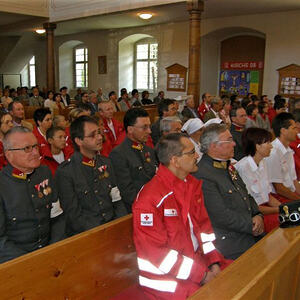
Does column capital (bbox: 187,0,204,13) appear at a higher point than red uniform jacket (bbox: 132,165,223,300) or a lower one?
higher

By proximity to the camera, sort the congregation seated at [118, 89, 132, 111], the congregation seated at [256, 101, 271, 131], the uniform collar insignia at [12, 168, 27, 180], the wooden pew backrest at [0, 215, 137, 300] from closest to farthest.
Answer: the wooden pew backrest at [0, 215, 137, 300]
the uniform collar insignia at [12, 168, 27, 180]
the congregation seated at [256, 101, 271, 131]
the congregation seated at [118, 89, 132, 111]

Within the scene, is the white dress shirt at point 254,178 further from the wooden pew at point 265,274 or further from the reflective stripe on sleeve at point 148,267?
the reflective stripe on sleeve at point 148,267

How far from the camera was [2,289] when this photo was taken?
5.34 ft

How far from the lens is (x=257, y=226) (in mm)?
2609

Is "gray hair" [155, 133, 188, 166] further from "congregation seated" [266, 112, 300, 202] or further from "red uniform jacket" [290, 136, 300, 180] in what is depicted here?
"red uniform jacket" [290, 136, 300, 180]

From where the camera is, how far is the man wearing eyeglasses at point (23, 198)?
2.14 meters

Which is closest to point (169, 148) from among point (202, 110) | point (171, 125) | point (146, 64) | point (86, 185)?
point (86, 185)

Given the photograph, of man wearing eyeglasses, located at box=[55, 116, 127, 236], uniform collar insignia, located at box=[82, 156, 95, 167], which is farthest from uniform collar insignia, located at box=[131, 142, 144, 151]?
uniform collar insignia, located at box=[82, 156, 95, 167]

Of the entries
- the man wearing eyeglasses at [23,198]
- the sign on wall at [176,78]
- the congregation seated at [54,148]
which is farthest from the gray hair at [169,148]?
the sign on wall at [176,78]

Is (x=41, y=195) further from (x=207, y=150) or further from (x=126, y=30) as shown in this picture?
(x=126, y=30)

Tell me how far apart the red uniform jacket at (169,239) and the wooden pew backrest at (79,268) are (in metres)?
0.21

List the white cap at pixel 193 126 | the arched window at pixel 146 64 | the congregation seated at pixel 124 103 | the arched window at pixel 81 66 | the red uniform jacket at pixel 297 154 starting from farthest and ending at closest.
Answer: the arched window at pixel 81 66, the arched window at pixel 146 64, the congregation seated at pixel 124 103, the red uniform jacket at pixel 297 154, the white cap at pixel 193 126

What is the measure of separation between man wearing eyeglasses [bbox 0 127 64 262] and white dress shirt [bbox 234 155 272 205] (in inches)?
62.6

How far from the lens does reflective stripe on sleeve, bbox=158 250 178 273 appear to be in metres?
1.87
